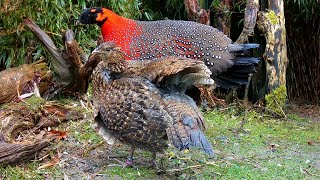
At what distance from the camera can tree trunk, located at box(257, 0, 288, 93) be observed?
6016 millimetres

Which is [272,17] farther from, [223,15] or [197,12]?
[197,12]

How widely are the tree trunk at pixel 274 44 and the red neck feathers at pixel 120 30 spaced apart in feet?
5.52

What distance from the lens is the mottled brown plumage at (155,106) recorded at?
3.59 metres

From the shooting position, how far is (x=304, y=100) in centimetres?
767

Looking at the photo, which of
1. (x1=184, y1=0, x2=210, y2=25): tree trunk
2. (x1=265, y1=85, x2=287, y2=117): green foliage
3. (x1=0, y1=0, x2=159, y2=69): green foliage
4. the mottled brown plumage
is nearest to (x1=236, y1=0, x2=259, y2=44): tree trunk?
(x1=184, y1=0, x2=210, y2=25): tree trunk

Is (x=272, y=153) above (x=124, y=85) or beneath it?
beneath

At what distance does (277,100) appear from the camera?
6043 mm

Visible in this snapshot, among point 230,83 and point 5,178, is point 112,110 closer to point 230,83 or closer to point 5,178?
point 5,178

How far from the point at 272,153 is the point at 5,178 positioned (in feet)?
7.22

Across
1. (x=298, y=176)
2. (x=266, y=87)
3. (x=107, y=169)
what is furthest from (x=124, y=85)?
(x=266, y=87)

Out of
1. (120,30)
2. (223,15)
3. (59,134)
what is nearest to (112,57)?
(59,134)

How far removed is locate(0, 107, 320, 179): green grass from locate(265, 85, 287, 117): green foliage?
1.54 feet

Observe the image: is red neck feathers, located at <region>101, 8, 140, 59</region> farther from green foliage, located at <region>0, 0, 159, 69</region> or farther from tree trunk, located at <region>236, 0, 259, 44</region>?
tree trunk, located at <region>236, 0, 259, 44</region>

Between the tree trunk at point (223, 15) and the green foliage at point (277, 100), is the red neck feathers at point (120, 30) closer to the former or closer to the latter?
the tree trunk at point (223, 15)
